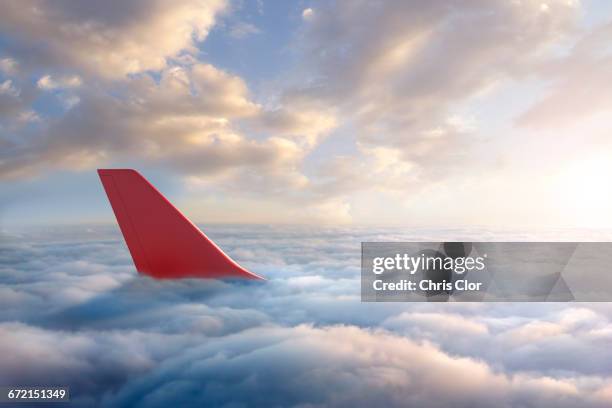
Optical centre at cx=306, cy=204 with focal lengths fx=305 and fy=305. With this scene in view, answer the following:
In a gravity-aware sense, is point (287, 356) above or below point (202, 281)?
below

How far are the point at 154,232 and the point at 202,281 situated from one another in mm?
2692

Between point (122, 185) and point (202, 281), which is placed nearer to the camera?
point (122, 185)

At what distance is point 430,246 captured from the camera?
524 inches

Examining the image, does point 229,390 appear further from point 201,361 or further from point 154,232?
point 154,232

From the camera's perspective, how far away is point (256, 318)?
37.9ft

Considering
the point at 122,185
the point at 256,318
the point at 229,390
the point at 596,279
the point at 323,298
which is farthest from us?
the point at 596,279

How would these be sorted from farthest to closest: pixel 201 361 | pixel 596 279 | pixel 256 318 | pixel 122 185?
pixel 596 279 → pixel 256 318 → pixel 122 185 → pixel 201 361

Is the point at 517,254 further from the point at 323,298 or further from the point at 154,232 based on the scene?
the point at 154,232

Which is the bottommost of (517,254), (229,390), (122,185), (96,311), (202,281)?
(229,390)

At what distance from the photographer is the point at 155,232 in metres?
11.1

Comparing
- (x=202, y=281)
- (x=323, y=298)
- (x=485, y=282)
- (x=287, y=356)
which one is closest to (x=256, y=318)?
(x=202, y=281)

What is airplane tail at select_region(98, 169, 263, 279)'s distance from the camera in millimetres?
10750

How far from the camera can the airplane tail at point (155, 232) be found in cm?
1075

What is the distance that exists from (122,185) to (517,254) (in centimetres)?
1597
